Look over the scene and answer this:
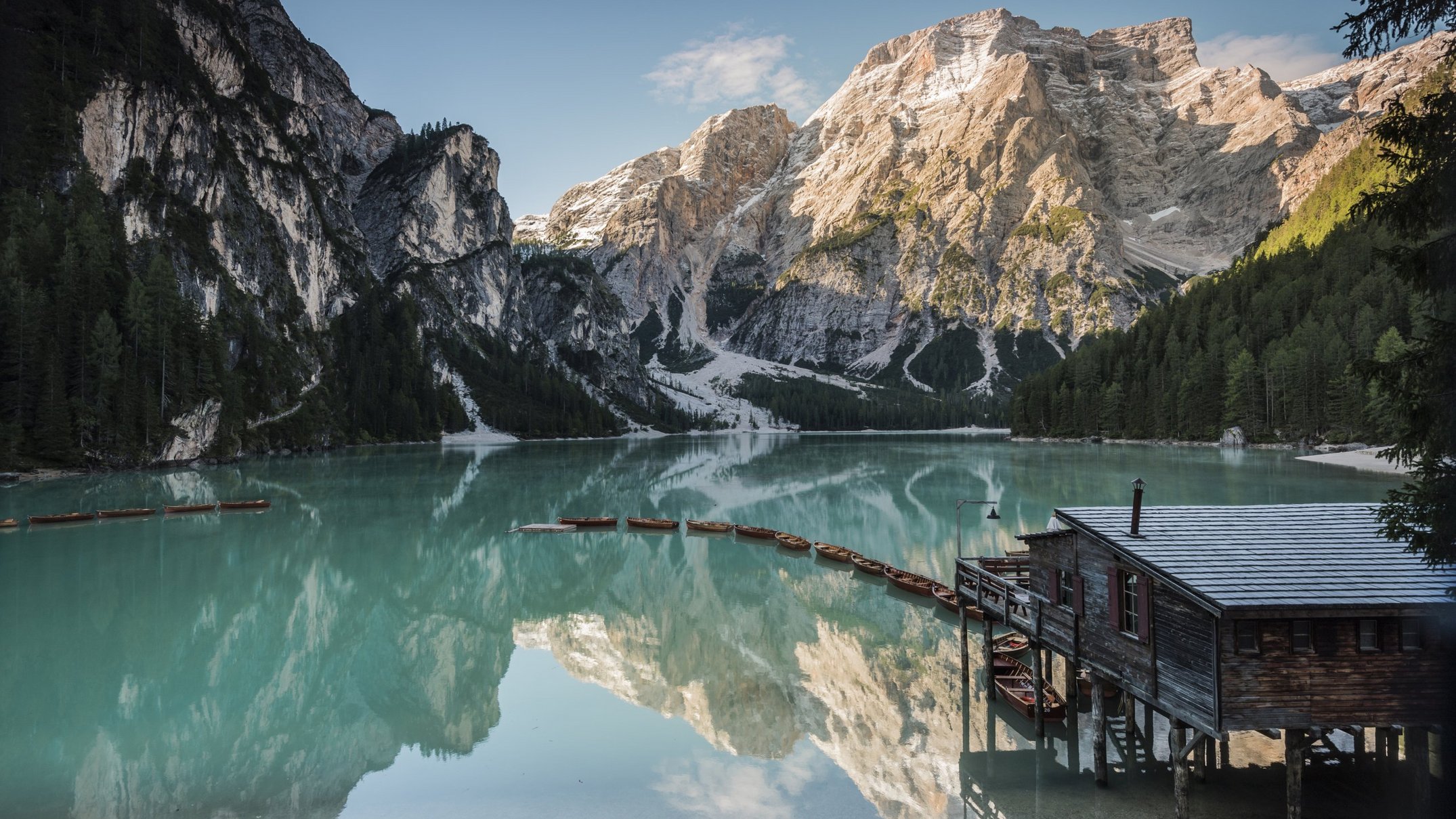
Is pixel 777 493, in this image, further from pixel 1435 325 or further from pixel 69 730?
pixel 1435 325

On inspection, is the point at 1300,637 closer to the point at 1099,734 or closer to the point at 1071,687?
the point at 1099,734

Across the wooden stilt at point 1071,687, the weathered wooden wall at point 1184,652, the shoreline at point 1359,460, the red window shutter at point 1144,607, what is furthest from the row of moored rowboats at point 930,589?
the shoreline at point 1359,460

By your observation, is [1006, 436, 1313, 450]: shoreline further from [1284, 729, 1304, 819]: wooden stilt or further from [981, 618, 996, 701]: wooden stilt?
[1284, 729, 1304, 819]: wooden stilt

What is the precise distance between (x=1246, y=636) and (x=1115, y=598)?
284 centimetres

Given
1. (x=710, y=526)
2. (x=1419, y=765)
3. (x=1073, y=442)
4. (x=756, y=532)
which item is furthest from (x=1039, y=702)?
(x=1073, y=442)

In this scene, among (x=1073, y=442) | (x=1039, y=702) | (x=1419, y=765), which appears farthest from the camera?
(x=1073, y=442)

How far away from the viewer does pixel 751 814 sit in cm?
1642

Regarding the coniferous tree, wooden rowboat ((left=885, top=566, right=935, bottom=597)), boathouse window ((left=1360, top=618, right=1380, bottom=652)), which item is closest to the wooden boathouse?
boathouse window ((left=1360, top=618, right=1380, bottom=652))

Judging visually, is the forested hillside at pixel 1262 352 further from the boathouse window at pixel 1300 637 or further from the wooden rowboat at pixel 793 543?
the boathouse window at pixel 1300 637

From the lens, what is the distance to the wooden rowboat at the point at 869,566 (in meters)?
38.5

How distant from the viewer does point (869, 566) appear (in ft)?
129

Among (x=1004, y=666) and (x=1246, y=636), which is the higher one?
(x=1246, y=636)

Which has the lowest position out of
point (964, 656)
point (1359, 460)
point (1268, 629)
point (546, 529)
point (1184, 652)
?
point (546, 529)

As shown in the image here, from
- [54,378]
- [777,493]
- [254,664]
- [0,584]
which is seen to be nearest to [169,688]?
[254,664]
